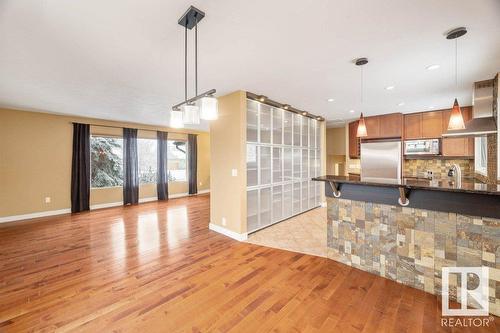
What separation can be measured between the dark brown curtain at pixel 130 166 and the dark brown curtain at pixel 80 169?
35.6 inches

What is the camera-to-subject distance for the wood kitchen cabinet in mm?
6309

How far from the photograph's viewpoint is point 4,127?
4.83 meters

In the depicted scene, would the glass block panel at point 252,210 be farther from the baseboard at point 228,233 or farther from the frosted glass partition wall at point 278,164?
the baseboard at point 228,233

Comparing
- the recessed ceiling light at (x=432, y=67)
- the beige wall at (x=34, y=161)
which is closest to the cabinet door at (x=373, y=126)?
the recessed ceiling light at (x=432, y=67)

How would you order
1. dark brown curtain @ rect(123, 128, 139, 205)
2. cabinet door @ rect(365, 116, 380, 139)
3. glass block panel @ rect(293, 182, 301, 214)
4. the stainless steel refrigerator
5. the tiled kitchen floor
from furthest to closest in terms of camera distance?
dark brown curtain @ rect(123, 128, 139, 205) < cabinet door @ rect(365, 116, 380, 139) < the stainless steel refrigerator < glass block panel @ rect(293, 182, 301, 214) < the tiled kitchen floor

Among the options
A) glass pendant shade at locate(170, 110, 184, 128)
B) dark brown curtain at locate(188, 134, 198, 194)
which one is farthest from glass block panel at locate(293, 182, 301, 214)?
Result: dark brown curtain at locate(188, 134, 198, 194)

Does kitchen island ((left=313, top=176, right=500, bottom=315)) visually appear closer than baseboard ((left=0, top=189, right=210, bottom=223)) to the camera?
Yes

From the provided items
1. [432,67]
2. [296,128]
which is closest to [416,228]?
[432,67]

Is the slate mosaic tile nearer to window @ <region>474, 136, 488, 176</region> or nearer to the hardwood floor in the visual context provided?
the hardwood floor

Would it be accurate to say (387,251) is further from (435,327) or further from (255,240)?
(255,240)

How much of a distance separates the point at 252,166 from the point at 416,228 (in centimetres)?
253

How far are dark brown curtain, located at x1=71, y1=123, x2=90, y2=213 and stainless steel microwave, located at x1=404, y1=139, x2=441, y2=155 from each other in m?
8.44

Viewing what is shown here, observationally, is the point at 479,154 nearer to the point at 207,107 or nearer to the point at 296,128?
the point at 296,128

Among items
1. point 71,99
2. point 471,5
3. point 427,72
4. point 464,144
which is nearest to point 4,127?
point 71,99
